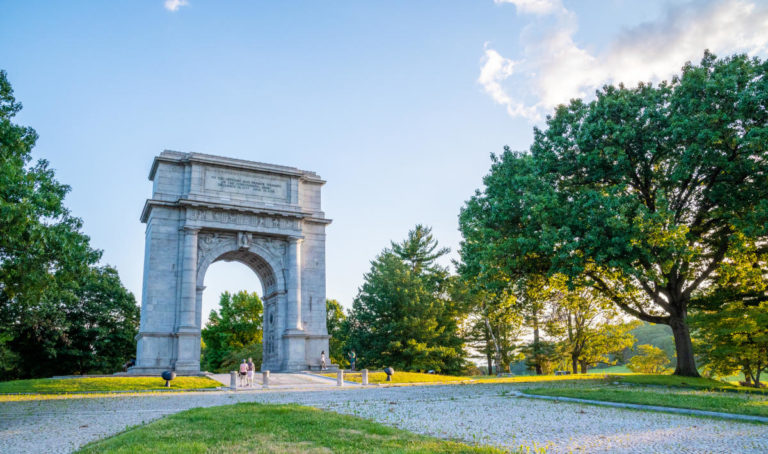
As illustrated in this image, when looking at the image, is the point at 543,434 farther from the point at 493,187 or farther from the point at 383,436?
the point at 493,187

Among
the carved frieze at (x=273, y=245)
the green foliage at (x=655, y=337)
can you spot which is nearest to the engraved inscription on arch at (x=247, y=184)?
the carved frieze at (x=273, y=245)

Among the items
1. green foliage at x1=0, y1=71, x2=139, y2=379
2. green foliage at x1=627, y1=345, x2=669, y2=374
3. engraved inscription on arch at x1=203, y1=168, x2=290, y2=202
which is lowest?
green foliage at x1=627, y1=345, x2=669, y2=374

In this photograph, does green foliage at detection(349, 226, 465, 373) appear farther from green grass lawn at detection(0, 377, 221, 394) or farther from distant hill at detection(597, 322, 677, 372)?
distant hill at detection(597, 322, 677, 372)

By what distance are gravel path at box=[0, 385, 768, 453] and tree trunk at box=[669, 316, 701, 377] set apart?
452 inches

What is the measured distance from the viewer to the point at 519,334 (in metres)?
49.1

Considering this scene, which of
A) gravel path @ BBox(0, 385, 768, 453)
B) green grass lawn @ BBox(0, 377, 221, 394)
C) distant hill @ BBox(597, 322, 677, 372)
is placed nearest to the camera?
gravel path @ BBox(0, 385, 768, 453)

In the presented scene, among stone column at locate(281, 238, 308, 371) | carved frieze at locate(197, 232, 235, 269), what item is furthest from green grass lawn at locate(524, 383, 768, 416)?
carved frieze at locate(197, 232, 235, 269)

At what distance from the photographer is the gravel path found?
8375mm

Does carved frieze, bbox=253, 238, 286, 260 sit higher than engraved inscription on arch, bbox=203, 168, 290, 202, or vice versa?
engraved inscription on arch, bbox=203, 168, 290, 202

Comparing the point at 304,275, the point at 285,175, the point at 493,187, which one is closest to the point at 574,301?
the point at 493,187

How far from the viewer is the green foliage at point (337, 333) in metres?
53.2

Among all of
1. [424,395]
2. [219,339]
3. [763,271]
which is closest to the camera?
[424,395]

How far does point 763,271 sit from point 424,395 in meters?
Result: 16.2

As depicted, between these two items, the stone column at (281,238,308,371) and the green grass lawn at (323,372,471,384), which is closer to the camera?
the green grass lawn at (323,372,471,384)
